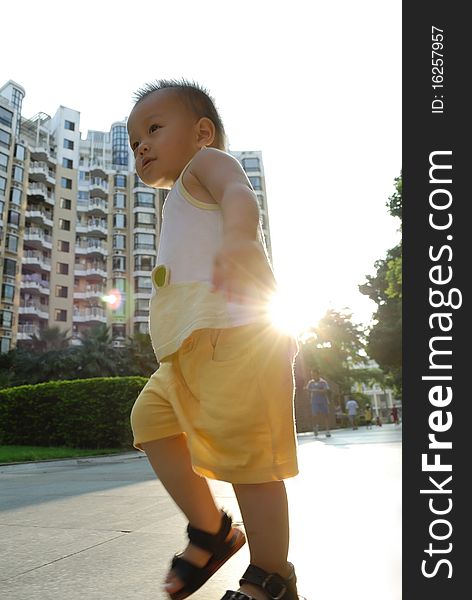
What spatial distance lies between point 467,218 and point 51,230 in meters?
56.6

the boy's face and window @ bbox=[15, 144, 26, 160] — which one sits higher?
window @ bbox=[15, 144, 26, 160]

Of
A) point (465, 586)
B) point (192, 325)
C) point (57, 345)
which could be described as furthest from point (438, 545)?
point (57, 345)

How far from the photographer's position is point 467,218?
190 cm

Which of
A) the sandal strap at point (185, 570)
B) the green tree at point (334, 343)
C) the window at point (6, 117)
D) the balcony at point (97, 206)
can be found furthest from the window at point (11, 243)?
the sandal strap at point (185, 570)

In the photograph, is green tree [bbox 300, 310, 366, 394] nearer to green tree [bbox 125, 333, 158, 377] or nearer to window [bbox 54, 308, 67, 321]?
green tree [bbox 125, 333, 158, 377]

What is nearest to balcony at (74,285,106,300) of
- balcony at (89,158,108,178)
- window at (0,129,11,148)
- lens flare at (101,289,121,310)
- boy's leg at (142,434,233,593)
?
lens flare at (101,289,121,310)

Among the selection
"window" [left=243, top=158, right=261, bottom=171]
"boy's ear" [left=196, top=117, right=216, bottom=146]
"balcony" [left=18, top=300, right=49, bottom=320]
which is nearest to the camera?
"boy's ear" [left=196, top=117, right=216, bottom=146]

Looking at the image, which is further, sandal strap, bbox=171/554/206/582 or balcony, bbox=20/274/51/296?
balcony, bbox=20/274/51/296

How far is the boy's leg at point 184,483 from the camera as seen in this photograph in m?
1.43

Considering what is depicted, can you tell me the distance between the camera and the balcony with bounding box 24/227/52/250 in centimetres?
5101

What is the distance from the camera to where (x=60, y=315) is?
174 feet

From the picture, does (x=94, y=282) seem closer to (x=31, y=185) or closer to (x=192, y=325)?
(x=31, y=185)

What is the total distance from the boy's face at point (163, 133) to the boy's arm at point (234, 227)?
0.11 metres

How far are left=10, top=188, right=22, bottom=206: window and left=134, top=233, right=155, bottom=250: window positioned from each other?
1330 cm
